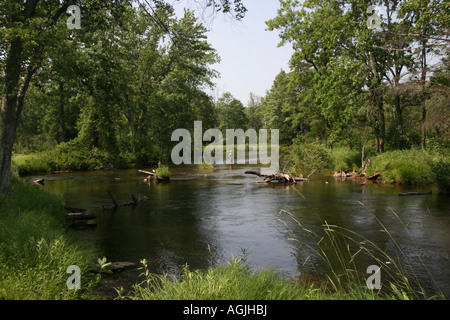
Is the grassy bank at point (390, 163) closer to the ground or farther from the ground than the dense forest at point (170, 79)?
closer to the ground

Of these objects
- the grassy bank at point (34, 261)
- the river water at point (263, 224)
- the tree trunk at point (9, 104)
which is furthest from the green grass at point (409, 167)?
the tree trunk at point (9, 104)

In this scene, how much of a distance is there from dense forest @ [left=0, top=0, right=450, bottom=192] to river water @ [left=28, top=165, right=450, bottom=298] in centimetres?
383

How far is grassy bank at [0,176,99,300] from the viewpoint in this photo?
4648 mm

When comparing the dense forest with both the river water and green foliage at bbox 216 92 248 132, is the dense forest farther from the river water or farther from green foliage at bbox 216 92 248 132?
green foliage at bbox 216 92 248 132

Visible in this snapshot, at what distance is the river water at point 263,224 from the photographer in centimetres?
850

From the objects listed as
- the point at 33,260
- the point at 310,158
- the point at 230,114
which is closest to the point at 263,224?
the point at 33,260

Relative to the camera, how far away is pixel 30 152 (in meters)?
34.0

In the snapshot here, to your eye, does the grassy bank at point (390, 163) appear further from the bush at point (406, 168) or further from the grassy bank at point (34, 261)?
the grassy bank at point (34, 261)

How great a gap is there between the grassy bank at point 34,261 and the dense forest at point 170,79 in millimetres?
4292

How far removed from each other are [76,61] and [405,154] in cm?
2006

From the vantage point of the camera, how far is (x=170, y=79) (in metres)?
40.0

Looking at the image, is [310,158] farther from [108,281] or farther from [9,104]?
[108,281]

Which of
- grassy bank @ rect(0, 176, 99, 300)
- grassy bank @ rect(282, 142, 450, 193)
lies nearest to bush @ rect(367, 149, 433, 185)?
grassy bank @ rect(282, 142, 450, 193)
